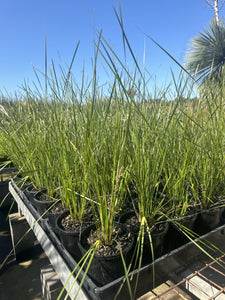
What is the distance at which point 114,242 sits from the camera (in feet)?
2.46

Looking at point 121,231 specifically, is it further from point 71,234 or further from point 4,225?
point 4,225

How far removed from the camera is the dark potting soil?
70 cm

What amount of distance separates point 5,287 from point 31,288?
0.57ft

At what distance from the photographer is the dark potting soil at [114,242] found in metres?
0.70

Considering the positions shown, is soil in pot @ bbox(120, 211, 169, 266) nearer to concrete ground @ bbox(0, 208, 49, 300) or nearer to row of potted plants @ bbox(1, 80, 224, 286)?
row of potted plants @ bbox(1, 80, 224, 286)

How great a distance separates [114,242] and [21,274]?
1.16 metres

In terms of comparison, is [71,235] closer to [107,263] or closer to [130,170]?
[107,263]

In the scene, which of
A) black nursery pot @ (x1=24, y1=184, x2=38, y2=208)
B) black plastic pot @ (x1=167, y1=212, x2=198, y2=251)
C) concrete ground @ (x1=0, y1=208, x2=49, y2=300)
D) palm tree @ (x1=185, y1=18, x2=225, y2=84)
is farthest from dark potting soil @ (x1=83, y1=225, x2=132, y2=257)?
palm tree @ (x1=185, y1=18, x2=225, y2=84)

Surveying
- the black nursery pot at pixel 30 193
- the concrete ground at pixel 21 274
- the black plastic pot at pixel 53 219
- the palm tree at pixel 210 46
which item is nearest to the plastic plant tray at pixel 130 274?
the black plastic pot at pixel 53 219

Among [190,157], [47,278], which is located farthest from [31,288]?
[190,157]

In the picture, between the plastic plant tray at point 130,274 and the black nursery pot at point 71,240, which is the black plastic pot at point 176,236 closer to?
the plastic plant tray at point 130,274

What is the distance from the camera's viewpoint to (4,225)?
7.06 feet

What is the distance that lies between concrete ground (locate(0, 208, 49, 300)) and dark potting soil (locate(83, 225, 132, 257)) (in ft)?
2.87

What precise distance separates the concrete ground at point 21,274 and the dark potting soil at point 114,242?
2.87 feet
